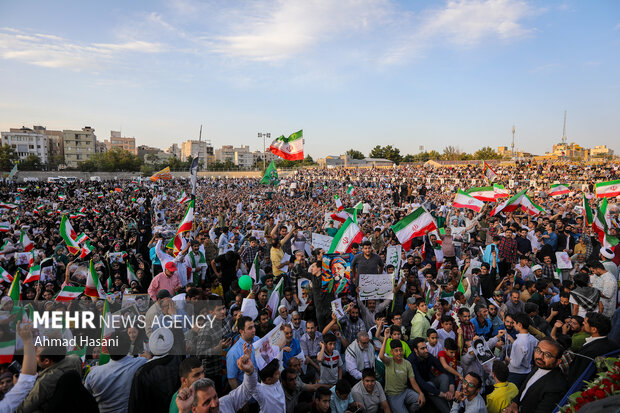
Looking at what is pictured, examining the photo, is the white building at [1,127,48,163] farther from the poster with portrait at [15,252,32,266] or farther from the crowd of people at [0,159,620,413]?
the crowd of people at [0,159,620,413]

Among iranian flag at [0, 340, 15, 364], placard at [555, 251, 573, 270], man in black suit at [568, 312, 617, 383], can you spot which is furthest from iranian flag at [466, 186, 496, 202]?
iranian flag at [0, 340, 15, 364]

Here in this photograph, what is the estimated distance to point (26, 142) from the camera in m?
95.7

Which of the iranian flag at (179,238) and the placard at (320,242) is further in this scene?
the placard at (320,242)

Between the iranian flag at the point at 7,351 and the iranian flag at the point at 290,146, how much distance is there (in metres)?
11.7

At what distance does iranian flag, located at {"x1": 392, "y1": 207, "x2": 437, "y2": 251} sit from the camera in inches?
334

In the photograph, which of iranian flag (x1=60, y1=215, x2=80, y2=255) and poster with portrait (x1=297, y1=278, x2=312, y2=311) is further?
iranian flag (x1=60, y1=215, x2=80, y2=255)

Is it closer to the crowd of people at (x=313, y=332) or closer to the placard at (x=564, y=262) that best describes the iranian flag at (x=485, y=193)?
the crowd of people at (x=313, y=332)

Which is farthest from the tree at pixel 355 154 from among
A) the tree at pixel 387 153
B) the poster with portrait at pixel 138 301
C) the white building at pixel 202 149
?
the poster with portrait at pixel 138 301

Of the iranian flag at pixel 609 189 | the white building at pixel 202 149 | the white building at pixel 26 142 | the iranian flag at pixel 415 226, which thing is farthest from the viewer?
the white building at pixel 202 149

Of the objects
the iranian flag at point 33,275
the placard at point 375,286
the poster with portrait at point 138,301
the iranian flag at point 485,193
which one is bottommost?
the iranian flag at point 33,275

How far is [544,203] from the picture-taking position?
58.3 ft

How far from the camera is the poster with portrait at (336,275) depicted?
251 inches

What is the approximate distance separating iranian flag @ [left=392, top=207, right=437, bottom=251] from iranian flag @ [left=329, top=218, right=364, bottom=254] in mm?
1129

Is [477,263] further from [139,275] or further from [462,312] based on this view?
[139,275]
